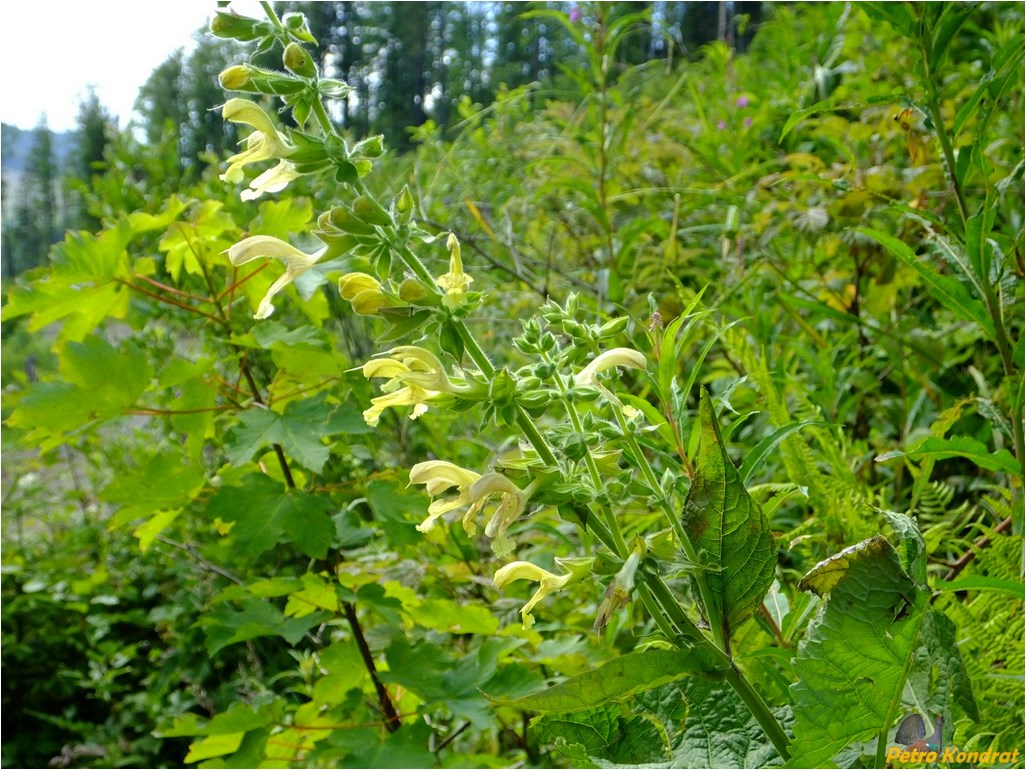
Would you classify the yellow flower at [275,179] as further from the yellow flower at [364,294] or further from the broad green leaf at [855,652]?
the broad green leaf at [855,652]

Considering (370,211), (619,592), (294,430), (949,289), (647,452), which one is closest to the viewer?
(619,592)

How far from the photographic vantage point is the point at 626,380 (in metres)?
1.48

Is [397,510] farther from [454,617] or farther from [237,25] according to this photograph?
[237,25]

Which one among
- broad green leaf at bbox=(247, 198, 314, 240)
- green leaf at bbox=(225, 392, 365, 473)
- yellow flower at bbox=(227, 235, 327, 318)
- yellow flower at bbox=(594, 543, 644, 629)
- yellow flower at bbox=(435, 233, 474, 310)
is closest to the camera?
yellow flower at bbox=(594, 543, 644, 629)

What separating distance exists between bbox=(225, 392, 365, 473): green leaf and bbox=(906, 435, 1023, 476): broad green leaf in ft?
2.14

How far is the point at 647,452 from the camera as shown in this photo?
4.30 ft

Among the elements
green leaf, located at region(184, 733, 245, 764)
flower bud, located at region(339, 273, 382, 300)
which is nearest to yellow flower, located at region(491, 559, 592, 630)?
flower bud, located at region(339, 273, 382, 300)

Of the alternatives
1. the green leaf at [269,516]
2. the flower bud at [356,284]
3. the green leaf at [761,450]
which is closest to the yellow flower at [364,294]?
the flower bud at [356,284]

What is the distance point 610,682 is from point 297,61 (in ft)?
1.67

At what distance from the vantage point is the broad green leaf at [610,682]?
48 centimetres

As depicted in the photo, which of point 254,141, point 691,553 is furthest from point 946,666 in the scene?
point 254,141

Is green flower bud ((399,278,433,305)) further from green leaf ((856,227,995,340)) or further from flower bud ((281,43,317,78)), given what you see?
green leaf ((856,227,995,340))

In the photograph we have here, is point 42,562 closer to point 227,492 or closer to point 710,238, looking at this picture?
point 227,492

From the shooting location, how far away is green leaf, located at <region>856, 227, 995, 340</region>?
0.83 m
